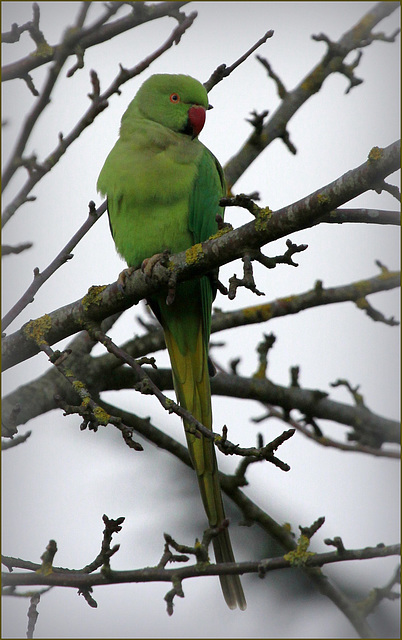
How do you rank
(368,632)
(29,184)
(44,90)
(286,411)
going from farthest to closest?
(286,411)
(368,632)
(29,184)
(44,90)

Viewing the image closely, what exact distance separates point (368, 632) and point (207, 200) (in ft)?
8.02

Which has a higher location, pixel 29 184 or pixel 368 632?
pixel 29 184

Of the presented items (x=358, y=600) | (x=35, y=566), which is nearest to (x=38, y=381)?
(x=35, y=566)

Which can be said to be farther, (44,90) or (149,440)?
(149,440)

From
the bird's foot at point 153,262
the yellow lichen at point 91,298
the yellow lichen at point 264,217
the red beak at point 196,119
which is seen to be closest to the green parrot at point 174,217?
the red beak at point 196,119

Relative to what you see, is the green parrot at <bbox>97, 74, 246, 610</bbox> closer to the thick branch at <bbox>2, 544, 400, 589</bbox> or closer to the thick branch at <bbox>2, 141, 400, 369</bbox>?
the thick branch at <bbox>2, 141, 400, 369</bbox>

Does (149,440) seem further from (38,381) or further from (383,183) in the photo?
(383,183)

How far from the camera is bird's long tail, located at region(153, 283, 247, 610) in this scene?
3.46 meters

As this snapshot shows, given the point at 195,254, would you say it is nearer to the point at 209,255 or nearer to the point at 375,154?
the point at 209,255

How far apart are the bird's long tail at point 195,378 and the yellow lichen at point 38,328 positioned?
35.0 inches

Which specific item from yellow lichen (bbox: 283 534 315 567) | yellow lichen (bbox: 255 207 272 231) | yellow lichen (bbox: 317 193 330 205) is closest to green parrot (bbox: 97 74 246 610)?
yellow lichen (bbox: 283 534 315 567)

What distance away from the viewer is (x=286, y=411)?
4625 millimetres

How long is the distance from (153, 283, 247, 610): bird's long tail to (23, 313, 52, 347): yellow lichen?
890 mm

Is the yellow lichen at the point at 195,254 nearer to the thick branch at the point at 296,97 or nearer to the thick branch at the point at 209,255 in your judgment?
the thick branch at the point at 209,255
